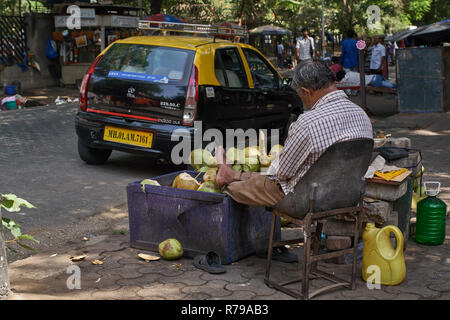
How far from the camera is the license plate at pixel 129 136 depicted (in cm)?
761

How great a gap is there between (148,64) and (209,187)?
3.16 meters

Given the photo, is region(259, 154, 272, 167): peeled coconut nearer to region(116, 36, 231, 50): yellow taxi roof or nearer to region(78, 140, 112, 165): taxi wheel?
region(116, 36, 231, 50): yellow taxi roof

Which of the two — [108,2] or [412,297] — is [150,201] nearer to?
[412,297]

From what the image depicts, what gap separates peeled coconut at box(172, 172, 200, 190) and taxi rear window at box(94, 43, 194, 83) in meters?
2.52

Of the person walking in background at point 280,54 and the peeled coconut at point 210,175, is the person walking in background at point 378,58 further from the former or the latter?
the person walking in background at point 280,54

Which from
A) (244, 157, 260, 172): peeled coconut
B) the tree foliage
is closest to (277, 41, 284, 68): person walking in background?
the tree foliage

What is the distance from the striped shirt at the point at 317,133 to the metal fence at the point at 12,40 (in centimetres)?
1562

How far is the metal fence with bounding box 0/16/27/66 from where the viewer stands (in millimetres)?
18031

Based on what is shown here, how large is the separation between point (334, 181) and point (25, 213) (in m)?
3.65

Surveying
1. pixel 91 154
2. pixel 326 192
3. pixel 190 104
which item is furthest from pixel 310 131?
pixel 91 154

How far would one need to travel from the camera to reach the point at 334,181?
414 cm

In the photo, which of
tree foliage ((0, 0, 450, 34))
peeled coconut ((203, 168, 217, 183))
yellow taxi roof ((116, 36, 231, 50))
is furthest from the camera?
tree foliage ((0, 0, 450, 34))

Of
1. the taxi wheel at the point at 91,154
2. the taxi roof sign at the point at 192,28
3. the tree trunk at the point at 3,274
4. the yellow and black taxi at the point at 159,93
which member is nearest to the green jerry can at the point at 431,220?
the yellow and black taxi at the point at 159,93
